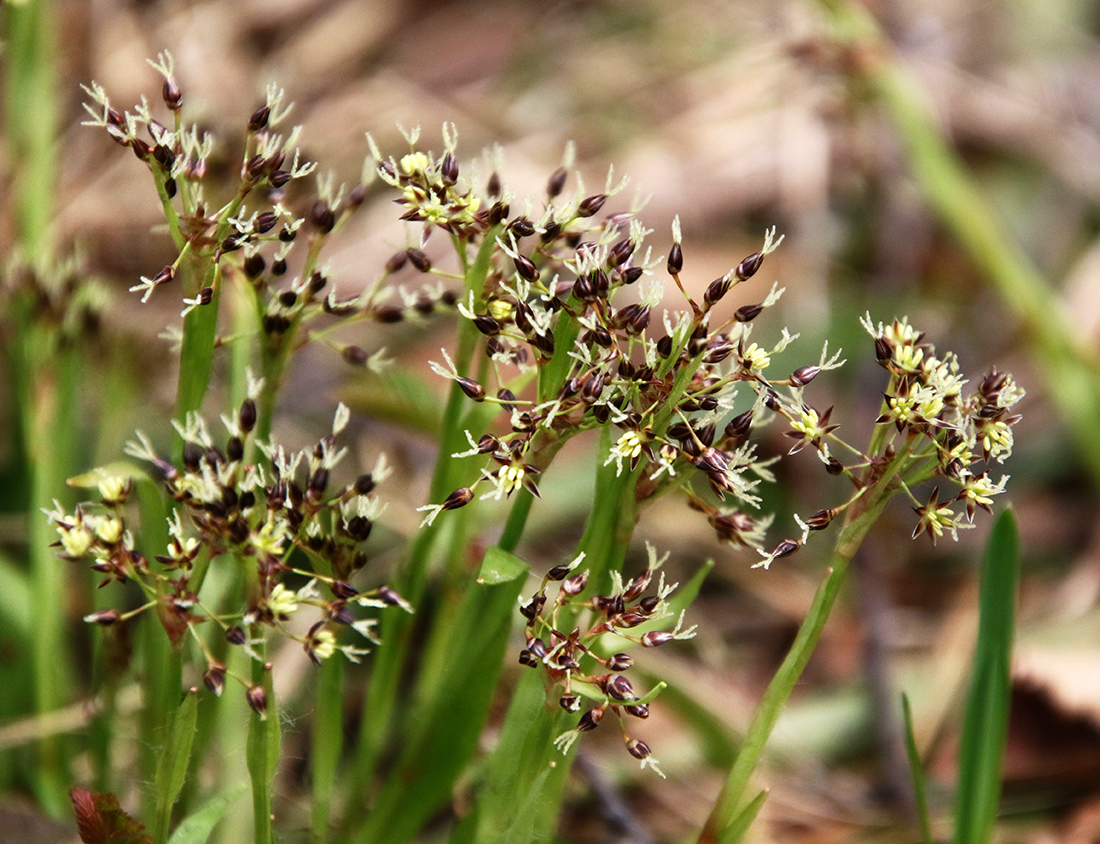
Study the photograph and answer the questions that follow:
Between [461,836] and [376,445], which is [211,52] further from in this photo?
[461,836]

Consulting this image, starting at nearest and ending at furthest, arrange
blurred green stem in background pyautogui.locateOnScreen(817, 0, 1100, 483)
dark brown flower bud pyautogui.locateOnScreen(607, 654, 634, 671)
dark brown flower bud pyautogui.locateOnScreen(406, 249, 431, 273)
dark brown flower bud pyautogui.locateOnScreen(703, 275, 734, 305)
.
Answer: dark brown flower bud pyautogui.locateOnScreen(703, 275, 734, 305) < dark brown flower bud pyautogui.locateOnScreen(607, 654, 634, 671) < dark brown flower bud pyautogui.locateOnScreen(406, 249, 431, 273) < blurred green stem in background pyautogui.locateOnScreen(817, 0, 1100, 483)

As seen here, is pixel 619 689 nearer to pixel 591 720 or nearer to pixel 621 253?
pixel 591 720

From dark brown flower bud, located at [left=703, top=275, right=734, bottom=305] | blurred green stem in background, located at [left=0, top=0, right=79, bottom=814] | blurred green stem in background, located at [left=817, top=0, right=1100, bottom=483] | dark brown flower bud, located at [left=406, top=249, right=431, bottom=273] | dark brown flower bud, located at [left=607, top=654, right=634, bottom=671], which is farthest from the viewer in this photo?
blurred green stem in background, located at [left=817, top=0, right=1100, bottom=483]

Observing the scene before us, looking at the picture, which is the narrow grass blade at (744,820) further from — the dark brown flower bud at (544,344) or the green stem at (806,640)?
the dark brown flower bud at (544,344)

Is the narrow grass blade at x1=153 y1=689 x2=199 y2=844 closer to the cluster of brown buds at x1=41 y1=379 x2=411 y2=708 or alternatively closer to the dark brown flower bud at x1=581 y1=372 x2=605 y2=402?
the cluster of brown buds at x1=41 y1=379 x2=411 y2=708

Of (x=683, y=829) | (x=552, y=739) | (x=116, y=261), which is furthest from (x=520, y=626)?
(x=116, y=261)

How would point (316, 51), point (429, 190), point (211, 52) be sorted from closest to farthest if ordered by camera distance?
1. point (429, 190)
2. point (211, 52)
3. point (316, 51)

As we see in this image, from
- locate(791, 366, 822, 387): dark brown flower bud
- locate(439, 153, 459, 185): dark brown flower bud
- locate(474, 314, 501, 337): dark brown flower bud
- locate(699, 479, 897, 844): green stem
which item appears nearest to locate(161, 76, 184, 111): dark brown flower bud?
locate(439, 153, 459, 185): dark brown flower bud

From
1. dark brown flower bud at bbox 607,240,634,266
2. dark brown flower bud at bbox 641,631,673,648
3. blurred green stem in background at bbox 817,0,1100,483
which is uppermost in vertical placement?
blurred green stem in background at bbox 817,0,1100,483
